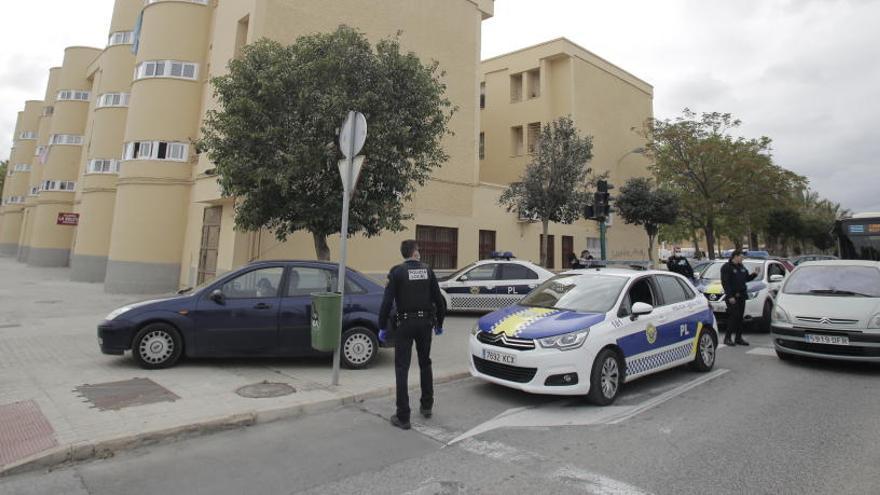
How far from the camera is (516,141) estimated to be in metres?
27.8

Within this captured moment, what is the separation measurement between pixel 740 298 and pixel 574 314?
565 cm

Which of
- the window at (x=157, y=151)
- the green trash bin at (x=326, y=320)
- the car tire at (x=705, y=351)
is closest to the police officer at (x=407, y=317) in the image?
the green trash bin at (x=326, y=320)

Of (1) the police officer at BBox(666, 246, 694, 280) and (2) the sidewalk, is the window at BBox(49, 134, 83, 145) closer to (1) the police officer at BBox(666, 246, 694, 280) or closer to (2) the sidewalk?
(2) the sidewalk

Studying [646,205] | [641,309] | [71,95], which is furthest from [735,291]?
[71,95]

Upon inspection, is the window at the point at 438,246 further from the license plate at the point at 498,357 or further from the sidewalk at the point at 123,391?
the license plate at the point at 498,357

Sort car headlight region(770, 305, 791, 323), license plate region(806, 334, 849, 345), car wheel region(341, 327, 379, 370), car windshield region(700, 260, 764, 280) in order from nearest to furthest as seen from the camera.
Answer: license plate region(806, 334, 849, 345)
car wheel region(341, 327, 379, 370)
car headlight region(770, 305, 791, 323)
car windshield region(700, 260, 764, 280)

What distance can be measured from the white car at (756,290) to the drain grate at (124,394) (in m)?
10.5

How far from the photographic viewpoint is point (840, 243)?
50.4 feet

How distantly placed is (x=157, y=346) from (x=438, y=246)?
12894 mm

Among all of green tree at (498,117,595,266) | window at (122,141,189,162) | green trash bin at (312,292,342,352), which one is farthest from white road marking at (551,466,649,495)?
window at (122,141,189,162)

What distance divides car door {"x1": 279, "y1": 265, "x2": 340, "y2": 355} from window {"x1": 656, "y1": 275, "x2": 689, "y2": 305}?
4555mm

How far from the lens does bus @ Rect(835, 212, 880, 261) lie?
46.9 ft

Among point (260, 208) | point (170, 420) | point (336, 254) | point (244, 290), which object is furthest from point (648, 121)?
point (170, 420)

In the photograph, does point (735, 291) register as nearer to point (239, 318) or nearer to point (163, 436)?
point (239, 318)
